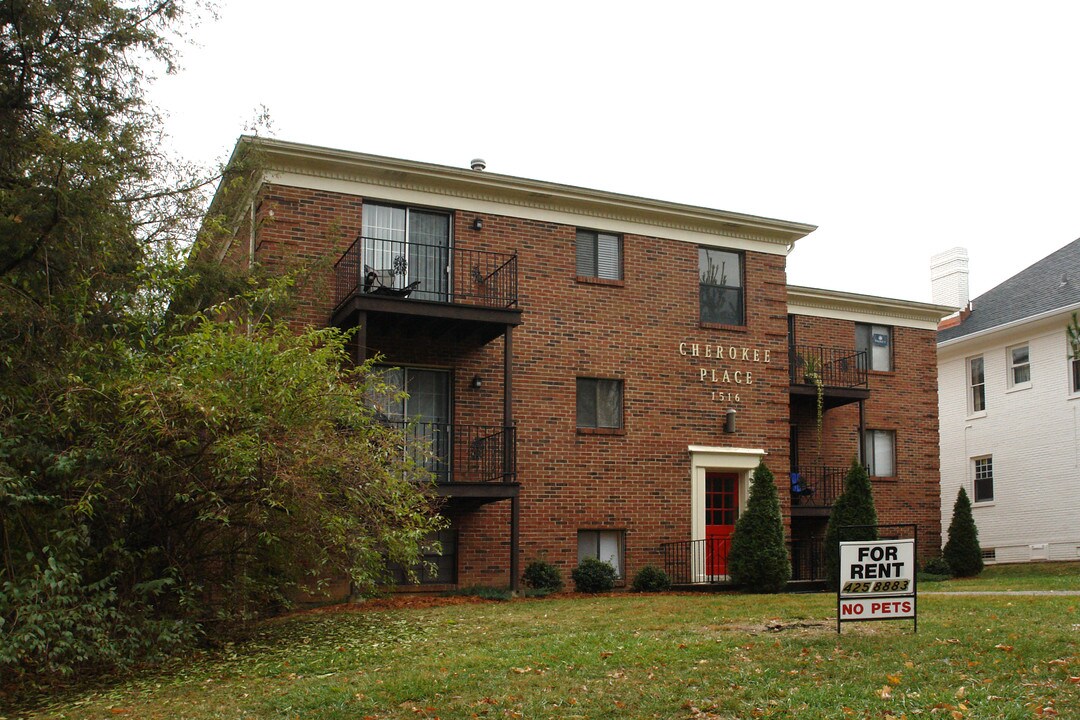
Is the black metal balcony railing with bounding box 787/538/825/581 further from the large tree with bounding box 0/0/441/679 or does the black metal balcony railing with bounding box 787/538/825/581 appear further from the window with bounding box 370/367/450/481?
the large tree with bounding box 0/0/441/679

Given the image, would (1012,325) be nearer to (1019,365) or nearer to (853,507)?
Answer: (1019,365)

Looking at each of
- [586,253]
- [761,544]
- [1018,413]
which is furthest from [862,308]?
[761,544]

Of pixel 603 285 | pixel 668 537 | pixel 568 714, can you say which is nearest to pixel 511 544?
pixel 668 537

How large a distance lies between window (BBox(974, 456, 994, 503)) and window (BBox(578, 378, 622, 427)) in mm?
14178

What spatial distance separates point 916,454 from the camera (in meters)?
26.0

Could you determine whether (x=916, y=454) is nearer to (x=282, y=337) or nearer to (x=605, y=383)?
(x=605, y=383)

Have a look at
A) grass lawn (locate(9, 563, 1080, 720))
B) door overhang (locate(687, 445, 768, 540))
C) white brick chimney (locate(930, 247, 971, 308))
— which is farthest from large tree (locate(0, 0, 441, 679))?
white brick chimney (locate(930, 247, 971, 308))

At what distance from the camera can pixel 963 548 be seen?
23359 millimetres

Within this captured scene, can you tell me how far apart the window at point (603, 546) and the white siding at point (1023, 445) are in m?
11.1

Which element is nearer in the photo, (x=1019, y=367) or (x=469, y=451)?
(x=469, y=451)

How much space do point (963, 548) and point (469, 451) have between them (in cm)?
1168

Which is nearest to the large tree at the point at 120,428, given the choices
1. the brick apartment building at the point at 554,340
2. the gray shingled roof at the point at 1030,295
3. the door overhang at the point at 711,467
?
the brick apartment building at the point at 554,340

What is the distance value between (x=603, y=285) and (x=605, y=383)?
182cm

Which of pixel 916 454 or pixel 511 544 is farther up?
pixel 916 454
